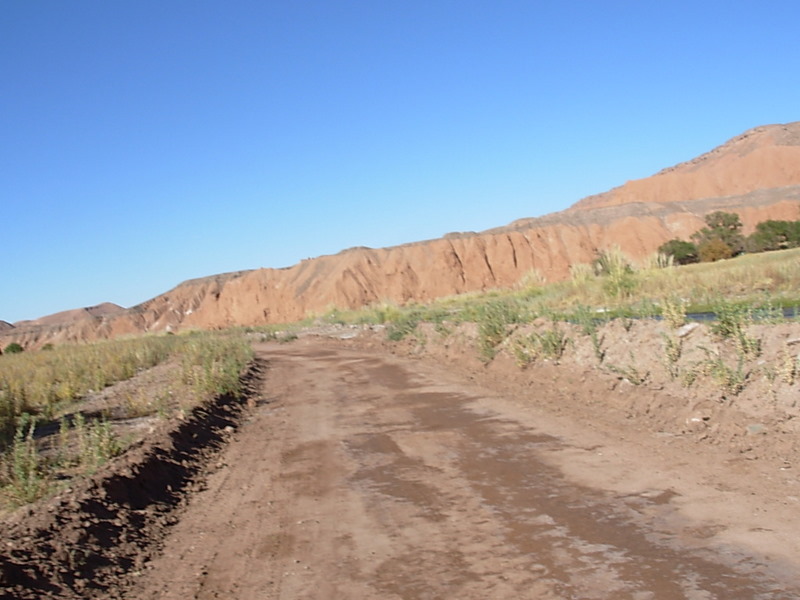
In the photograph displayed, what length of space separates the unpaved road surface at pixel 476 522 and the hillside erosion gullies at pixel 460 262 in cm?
4679

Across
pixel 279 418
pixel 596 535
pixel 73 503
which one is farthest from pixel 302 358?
pixel 596 535

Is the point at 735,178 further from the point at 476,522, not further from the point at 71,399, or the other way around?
the point at 476,522

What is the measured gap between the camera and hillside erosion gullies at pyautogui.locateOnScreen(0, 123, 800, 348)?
202 ft

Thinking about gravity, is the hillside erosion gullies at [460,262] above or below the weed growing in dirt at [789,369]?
above

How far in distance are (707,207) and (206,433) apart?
6063 cm

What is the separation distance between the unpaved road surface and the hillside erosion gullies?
4679 centimetres

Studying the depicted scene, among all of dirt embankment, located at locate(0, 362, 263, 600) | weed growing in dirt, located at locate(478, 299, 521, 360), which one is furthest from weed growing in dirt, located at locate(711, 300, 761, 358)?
dirt embankment, located at locate(0, 362, 263, 600)

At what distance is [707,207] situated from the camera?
62.9m

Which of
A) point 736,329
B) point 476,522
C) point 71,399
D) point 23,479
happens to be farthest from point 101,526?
point 71,399

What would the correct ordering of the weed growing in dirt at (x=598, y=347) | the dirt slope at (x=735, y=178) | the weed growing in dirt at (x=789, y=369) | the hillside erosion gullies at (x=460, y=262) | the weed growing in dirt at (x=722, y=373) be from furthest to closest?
1. the dirt slope at (x=735, y=178)
2. the hillside erosion gullies at (x=460, y=262)
3. the weed growing in dirt at (x=598, y=347)
4. the weed growing in dirt at (x=722, y=373)
5. the weed growing in dirt at (x=789, y=369)

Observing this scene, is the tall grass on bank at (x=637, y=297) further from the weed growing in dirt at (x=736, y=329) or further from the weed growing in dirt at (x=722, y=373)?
the weed growing in dirt at (x=722, y=373)

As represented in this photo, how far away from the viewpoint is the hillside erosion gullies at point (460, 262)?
61.5 m

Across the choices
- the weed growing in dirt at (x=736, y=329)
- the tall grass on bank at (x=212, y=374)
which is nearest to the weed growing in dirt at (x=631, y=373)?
the weed growing in dirt at (x=736, y=329)

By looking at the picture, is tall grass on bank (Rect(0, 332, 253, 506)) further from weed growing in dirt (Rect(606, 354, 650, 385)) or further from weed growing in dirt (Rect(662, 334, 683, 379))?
weed growing in dirt (Rect(662, 334, 683, 379))
